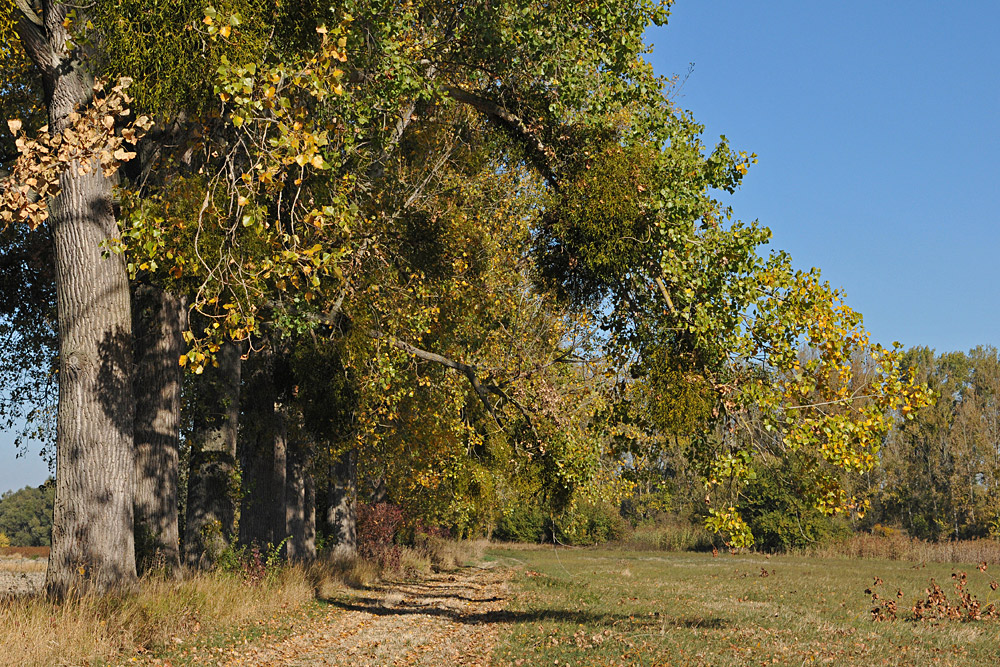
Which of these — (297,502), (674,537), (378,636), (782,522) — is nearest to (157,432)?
(378,636)

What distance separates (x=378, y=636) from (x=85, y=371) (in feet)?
22.6

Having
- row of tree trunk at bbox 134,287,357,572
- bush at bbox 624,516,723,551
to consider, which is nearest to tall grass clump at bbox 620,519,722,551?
bush at bbox 624,516,723,551

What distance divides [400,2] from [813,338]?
26.0 feet

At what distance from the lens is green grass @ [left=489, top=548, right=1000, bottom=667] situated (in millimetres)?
11336

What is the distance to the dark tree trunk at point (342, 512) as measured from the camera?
1044 inches

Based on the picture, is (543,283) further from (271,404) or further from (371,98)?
(271,404)

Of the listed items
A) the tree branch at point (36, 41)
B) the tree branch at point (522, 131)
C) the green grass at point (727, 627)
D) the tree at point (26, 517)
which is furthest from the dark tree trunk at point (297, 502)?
the tree at point (26, 517)

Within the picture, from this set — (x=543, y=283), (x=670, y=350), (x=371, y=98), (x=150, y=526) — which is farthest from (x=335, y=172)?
(x=150, y=526)

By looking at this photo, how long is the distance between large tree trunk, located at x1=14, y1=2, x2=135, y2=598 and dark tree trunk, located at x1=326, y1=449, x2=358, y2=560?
1581 cm

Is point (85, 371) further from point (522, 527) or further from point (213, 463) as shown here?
point (522, 527)

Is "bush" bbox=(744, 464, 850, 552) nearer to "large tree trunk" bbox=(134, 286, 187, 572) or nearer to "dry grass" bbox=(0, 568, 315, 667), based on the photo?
"dry grass" bbox=(0, 568, 315, 667)

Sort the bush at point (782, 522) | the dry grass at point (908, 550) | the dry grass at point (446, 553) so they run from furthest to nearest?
the bush at point (782, 522) < the dry grass at point (908, 550) < the dry grass at point (446, 553)

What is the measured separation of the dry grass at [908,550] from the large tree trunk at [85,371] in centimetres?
4365

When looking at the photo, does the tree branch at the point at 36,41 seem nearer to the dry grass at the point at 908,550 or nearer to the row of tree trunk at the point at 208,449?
the row of tree trunk at the point at 208,449
